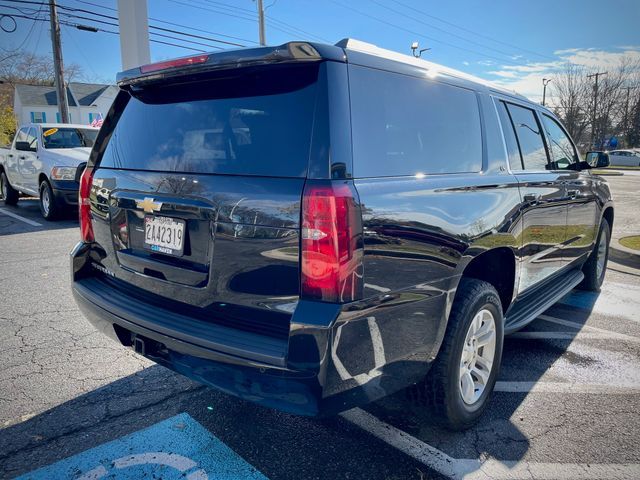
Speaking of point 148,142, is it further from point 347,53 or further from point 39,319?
point 39,319

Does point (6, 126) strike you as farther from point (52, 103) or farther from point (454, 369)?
point (454, 369)

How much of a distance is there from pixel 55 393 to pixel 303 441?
1.64 meters

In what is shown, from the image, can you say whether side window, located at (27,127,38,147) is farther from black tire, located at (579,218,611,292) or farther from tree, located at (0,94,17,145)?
tree, located at (0,94,17,145)

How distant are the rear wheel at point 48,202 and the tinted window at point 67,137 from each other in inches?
34.5

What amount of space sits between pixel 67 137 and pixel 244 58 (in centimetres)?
935

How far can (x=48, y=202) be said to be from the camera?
9.20 metres

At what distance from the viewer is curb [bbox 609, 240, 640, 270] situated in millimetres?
6758

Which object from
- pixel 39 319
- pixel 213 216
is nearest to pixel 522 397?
pixel 213 216

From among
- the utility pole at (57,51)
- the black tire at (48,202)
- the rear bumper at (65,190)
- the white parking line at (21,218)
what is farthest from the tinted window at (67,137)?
the utility pole at (57,51)

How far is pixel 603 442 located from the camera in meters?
2.55

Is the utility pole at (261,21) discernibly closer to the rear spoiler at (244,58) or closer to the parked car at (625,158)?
the rear spoiler at (244,58)

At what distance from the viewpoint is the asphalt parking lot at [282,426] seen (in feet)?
7.51

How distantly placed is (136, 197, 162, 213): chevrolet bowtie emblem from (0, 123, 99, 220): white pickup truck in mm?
6668

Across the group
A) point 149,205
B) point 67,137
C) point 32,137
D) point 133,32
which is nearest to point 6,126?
point 32,137
